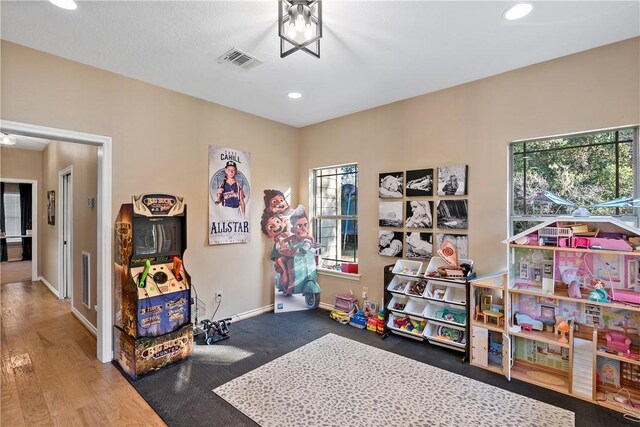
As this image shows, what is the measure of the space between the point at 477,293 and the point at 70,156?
5668 millimetres

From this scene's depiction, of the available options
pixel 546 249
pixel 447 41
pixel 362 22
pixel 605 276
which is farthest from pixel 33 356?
Answer: pixel 605 276

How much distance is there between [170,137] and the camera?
11.2 feet

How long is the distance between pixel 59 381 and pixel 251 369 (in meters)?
1.64

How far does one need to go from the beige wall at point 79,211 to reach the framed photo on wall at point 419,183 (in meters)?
3.67

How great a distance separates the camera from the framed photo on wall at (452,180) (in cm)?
324

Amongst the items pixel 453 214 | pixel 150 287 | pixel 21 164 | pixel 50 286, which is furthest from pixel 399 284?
pixel 21 164

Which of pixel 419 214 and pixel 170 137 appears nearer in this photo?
pixel 170 137

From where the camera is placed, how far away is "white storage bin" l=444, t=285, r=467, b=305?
3136 mm

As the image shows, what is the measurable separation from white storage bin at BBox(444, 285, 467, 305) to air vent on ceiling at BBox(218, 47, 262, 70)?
306 cm

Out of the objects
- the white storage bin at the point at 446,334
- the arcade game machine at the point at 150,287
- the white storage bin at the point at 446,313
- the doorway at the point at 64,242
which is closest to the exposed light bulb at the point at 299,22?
the arcade game machine at the point at 150,287

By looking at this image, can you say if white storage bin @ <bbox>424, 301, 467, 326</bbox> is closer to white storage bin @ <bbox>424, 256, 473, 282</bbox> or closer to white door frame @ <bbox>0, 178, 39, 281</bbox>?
white storage bin @ <bbox>424, 256, 473, 282</bbox>

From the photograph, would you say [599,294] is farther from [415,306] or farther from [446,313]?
[415,306]

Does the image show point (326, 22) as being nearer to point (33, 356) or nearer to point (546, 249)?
point (546, 249)

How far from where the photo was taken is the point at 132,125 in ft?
10.2
